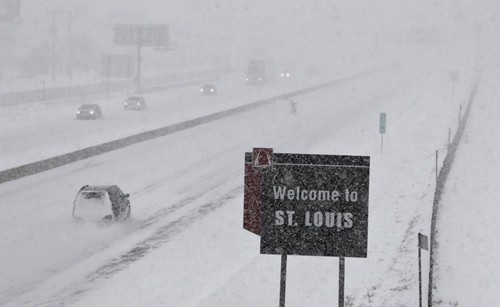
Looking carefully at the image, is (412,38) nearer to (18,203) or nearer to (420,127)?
(420,127)

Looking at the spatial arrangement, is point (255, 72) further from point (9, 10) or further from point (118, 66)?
point (9, 10)

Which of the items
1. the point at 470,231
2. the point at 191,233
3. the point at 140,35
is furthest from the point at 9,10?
the point at 470,231

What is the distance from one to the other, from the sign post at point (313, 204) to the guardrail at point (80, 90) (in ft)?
209

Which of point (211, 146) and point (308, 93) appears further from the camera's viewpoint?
point (308, 93)

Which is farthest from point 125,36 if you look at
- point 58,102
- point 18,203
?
point 18,203

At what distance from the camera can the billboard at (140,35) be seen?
3588 inches

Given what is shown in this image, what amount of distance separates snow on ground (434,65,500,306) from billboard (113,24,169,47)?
58.1 metres

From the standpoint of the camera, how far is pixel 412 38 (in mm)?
158125

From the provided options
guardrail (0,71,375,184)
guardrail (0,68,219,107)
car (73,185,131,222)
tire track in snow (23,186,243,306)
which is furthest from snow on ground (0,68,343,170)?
car (73,185,131,222)

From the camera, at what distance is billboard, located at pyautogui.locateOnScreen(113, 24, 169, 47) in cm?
9112

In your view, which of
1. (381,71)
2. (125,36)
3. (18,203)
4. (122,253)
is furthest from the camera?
(381,71)

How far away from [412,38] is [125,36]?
84.7 metres

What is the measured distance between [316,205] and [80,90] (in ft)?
253

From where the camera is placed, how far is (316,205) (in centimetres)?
951
